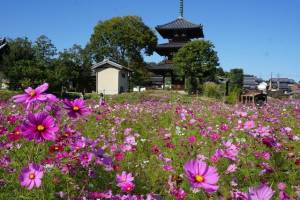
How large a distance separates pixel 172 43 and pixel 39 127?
39.6 m

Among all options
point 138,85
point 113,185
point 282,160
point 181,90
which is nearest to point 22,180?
point 113,185

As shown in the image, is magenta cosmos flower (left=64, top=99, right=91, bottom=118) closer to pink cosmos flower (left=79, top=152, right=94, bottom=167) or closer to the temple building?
pink cosmos flower (left=79, top=152, right=94, bottom=167)

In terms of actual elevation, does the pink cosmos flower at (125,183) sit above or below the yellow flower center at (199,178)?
below

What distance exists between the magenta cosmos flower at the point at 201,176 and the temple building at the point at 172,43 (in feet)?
118

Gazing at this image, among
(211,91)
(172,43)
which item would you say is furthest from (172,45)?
(211,91)

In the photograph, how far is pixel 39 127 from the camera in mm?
1646

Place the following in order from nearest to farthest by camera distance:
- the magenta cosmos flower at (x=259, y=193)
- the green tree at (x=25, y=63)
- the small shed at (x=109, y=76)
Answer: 1. the magenta cosmos flower at (x=259, y=193)
2. the green tree at (x=25, y=63)
3. the small shed at (x=109, y=76)

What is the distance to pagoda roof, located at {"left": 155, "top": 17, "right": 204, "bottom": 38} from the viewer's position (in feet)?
132

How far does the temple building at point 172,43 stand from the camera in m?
38.3

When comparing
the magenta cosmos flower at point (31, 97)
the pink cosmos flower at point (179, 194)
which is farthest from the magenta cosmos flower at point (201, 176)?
the magenta cosmos flower at point (31, 97)

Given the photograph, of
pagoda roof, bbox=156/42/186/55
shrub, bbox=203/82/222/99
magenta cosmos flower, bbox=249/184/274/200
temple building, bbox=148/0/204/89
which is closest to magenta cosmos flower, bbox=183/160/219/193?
magenta cosmos flower, bbox=249/184/274/200

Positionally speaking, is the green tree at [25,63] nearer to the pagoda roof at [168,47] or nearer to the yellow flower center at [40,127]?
the pagoda roof at [168,47]

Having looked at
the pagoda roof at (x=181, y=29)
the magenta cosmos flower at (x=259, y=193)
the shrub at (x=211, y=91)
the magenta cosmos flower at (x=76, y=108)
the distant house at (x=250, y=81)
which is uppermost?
the pagoda roof at (x=181, y=29)

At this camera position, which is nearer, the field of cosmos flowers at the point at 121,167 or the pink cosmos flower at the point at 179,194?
the field of cosmos flowers at the point at 121,167
